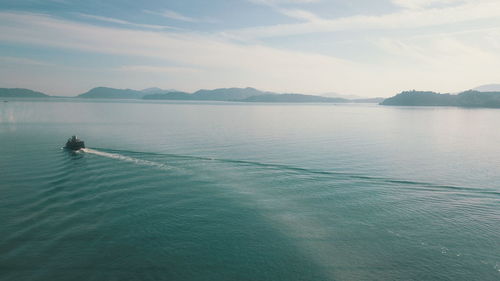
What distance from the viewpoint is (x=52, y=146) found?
202 feet

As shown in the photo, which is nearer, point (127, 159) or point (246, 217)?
point (246, 217)

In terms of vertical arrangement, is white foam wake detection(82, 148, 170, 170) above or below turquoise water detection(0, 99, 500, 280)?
above

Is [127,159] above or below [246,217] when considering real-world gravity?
above

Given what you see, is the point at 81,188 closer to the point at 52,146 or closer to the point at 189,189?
the point at 189,189

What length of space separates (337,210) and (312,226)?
4.73 metres

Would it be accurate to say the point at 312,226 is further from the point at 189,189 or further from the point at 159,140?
the point at 159,140

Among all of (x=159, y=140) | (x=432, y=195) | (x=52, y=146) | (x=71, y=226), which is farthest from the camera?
(x=159, y=140)

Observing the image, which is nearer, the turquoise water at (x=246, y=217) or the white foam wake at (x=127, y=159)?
the turquoise water at (x=246, y=217)

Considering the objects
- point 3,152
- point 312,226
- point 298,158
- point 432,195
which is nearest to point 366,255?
point 312,226

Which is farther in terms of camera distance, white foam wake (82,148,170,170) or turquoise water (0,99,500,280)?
white foam wake (82,148,170,170)

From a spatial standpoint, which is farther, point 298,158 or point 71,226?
point 298,158

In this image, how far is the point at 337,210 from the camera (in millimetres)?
29391

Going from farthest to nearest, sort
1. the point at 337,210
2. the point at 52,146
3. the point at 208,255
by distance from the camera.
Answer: the point at 52,146 → the point at 337,210 → the point at 208,255

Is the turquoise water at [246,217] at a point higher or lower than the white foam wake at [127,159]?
lower
